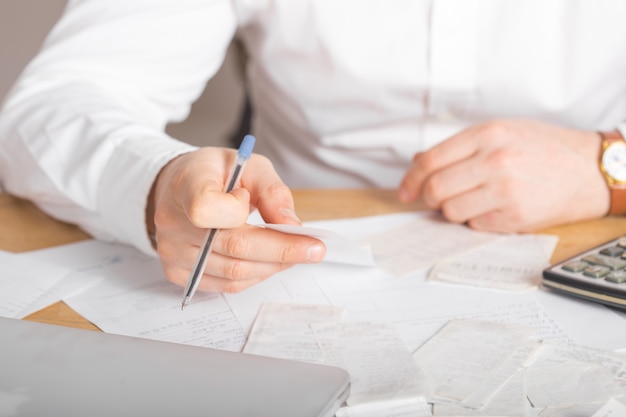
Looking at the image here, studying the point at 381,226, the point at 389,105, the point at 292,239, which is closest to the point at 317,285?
the point at 292,239

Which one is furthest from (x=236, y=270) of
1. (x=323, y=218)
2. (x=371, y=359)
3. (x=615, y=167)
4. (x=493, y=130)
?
(x=615, y=167)

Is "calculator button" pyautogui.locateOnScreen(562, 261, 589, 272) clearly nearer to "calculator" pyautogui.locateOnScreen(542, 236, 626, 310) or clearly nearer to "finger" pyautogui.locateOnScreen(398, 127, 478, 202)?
"calculator" pyautogui.locateOnScreen(542, 236, 626, 310)

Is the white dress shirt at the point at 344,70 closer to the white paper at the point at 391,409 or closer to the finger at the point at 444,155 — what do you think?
the finger at the point at 444,155

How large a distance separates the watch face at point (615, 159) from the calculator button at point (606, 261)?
246 millimetres

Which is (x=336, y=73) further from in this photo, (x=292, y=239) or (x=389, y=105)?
(x=292, y=239)

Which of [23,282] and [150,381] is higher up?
[150,381]

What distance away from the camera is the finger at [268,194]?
63 cm

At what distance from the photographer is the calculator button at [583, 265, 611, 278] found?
66cm

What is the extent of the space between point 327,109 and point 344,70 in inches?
3.3

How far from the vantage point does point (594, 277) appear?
2.15ft

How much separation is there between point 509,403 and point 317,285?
0.85ft

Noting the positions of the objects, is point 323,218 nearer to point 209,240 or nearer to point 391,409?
point 209,240

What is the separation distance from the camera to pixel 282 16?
3.62ft

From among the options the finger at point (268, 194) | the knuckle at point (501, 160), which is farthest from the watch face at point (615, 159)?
the finger at point (268, 194)
